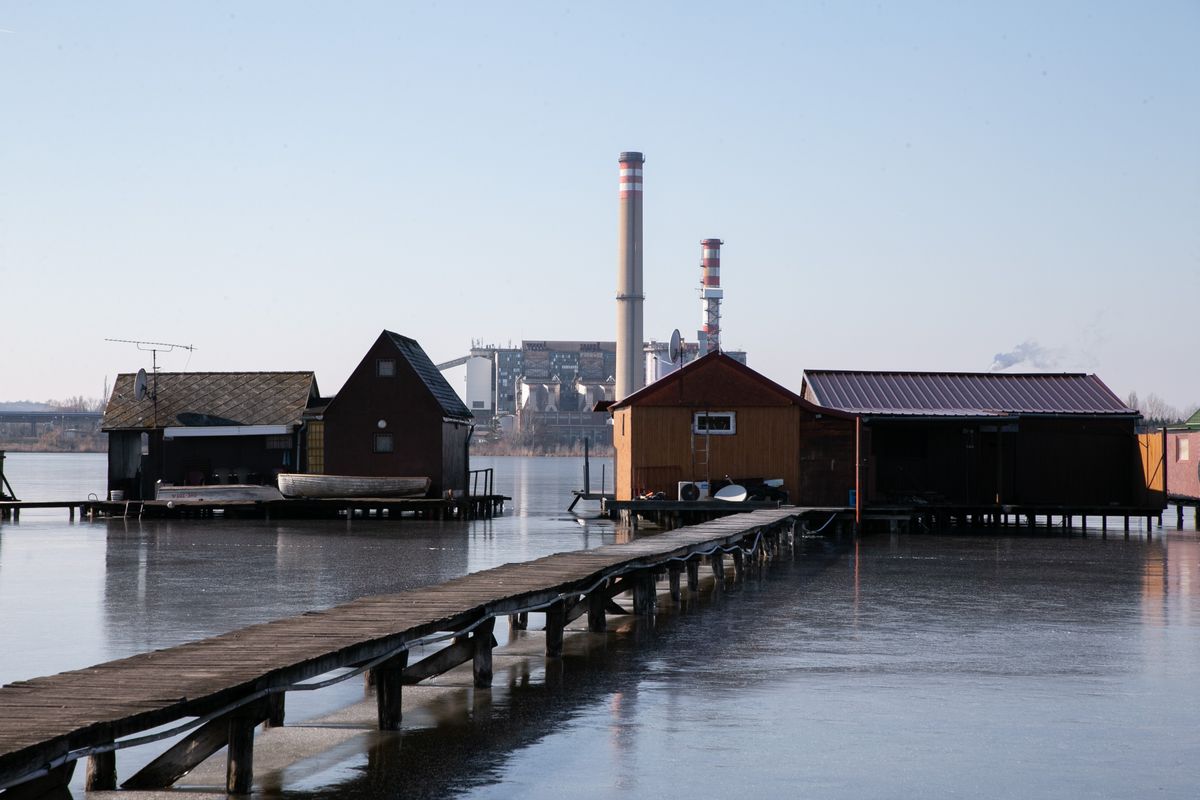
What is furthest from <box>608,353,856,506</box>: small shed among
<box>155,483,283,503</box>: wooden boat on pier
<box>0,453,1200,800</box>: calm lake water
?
<box>155,483,283,503</box>: wooden boat on pier

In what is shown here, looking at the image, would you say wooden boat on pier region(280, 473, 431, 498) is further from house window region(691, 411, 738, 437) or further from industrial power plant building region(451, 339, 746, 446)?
industrial power plant building region(451, 339, 746, 446)

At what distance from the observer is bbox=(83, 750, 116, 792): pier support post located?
33.1 feet

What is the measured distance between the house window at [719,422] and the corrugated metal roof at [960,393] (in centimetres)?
356

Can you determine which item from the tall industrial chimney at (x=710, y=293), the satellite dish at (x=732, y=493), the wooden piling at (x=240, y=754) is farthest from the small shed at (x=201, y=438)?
the tall industrial chimney at (x=710, y=293)

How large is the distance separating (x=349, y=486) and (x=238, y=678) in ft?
137

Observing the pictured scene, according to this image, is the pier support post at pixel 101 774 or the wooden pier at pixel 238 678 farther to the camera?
the pier support post at pixel 101 774

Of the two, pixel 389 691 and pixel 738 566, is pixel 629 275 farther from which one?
pixel 389 691

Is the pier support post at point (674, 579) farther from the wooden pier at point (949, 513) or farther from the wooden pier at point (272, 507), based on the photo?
the wooden pier at point (272, 507)

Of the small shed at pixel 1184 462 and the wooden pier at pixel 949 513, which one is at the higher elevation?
the small shed at pixel 1184 462

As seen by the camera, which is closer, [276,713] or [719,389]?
[276,713]

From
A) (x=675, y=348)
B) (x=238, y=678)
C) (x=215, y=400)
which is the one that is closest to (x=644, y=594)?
(x=238, y=678)

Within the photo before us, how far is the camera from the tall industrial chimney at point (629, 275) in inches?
4168

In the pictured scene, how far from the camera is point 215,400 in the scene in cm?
5431

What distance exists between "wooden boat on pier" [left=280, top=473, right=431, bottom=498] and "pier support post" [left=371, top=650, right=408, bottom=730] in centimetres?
3947
